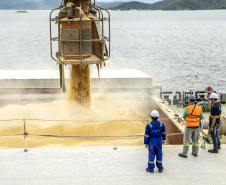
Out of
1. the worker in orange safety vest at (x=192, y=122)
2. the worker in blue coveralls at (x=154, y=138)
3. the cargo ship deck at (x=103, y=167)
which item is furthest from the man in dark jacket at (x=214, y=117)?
the worker in blue coveralls at (x=154, y=138)

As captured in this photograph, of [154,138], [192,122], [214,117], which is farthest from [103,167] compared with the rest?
[214,117]

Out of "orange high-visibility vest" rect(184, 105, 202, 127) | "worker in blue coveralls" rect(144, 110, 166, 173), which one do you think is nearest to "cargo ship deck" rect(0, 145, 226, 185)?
"worker in blue coveralls" rect(144, 110, 166, 173)

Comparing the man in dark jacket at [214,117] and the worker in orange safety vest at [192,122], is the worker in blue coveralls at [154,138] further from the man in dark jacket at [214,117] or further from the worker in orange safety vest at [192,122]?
the man in dark jacket at [214,117]

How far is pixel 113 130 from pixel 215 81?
31.9 meters

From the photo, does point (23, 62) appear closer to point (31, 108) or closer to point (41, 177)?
point (31, 108)

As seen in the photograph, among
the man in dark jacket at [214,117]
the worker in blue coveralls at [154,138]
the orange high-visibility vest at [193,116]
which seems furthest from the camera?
the man in dark jacket at [214,117]

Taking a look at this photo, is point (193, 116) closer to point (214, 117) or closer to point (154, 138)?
point (214, 117)

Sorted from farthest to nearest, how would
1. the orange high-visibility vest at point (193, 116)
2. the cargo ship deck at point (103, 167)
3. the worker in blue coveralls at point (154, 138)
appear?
the orange high-visibility vest at point (193, 116)
the worker in blue coveralls at point (154, 138)
the cargo ship deck at point (103, 167)

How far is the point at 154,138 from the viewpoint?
24.2ft

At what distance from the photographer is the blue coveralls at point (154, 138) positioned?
7.29m

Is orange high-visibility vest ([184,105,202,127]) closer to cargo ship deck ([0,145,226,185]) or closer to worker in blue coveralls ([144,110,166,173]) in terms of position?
cargo ship deck ([0,145,226,185])

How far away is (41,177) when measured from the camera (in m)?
7.24

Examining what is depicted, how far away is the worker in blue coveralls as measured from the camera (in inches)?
287

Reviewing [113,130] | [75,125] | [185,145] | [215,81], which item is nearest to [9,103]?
[75,125]
